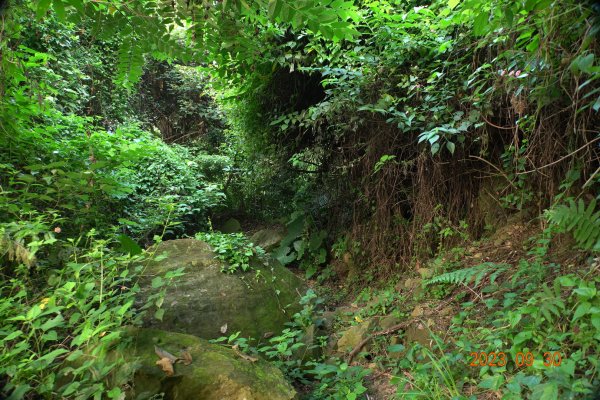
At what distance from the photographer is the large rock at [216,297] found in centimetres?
316

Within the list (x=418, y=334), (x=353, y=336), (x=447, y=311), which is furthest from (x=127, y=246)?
(x=447, y=311)

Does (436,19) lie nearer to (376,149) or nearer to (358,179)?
(376,149)

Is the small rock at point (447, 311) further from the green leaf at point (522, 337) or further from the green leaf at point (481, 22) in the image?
the green leaf at point (481, 22)

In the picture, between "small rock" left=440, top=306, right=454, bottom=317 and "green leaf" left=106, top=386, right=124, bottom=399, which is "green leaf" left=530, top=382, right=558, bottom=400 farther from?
"green leaf" left=106, top=386, right=124, bottom=399

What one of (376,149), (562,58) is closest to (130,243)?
(376,149)

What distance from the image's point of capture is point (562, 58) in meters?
1.97

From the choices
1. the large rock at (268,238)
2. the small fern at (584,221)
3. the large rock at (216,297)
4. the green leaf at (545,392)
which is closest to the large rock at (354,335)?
the large rock at (216,297)

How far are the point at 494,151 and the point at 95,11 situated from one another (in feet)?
10.8

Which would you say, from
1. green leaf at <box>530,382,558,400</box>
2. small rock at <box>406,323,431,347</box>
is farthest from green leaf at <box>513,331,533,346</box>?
small rock at <box>406,323,431,347</box>

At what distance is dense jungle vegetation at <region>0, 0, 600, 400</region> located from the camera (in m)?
1.78

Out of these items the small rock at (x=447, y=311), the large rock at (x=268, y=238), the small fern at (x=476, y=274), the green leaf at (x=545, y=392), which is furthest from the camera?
the large rock at (x=268, y=238)
